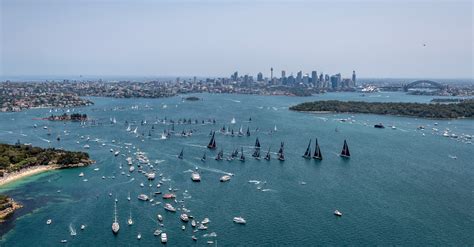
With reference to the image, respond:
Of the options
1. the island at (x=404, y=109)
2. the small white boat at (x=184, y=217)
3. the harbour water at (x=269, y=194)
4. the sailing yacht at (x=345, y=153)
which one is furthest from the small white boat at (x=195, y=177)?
the island at (x=404, y=109)

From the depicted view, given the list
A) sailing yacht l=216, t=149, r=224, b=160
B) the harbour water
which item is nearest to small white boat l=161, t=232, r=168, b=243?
the harbour water

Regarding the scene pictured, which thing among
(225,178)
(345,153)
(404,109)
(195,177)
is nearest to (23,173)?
(195,177)

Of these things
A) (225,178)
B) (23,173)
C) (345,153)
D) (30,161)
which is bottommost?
(225,178)

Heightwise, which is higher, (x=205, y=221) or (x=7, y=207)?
(x=7, y=207)

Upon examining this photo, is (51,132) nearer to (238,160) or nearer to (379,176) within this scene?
(238,160)

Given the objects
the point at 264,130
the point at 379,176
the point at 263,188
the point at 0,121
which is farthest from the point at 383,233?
the point at 0,121

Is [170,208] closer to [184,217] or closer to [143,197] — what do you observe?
[184,217]
